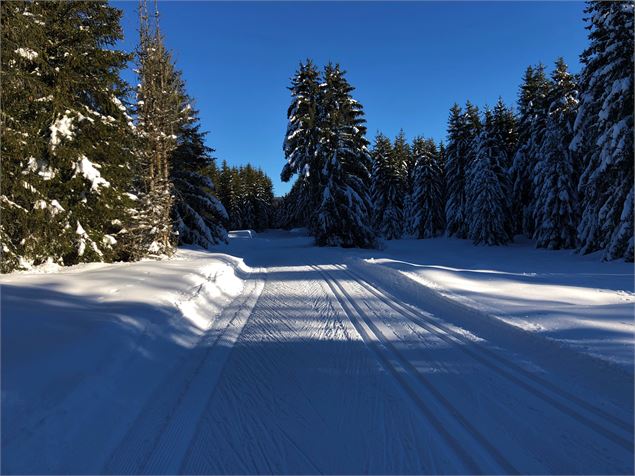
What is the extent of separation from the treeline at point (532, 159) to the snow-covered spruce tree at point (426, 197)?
126 inches

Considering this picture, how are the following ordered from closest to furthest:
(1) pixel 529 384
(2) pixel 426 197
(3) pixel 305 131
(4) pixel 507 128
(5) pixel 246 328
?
(1) pixel 529 384
(5) pixel 246 328
(3) pixel 305 131
(4) pixel 507 128
(2) pixel 426 197

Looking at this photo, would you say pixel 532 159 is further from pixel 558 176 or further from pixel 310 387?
pixel 310 387

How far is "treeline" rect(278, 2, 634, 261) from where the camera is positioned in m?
16.1

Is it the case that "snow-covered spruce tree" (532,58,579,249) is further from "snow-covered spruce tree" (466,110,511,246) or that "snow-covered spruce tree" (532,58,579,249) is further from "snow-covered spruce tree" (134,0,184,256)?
"snow-covered spruce tree" (134,0,184,256)

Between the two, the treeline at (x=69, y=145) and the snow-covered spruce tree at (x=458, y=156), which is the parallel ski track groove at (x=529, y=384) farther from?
the snow-covered spruce tree at (x=458, y=156)

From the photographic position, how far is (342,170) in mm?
24922

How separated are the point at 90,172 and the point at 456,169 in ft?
109

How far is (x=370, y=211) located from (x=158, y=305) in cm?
2140

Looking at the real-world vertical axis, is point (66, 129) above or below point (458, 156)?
below

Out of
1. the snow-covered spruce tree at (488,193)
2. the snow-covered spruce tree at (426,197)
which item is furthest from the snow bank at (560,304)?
the snow-covered spruce tree at (426,197)

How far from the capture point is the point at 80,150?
Result: 1099cm

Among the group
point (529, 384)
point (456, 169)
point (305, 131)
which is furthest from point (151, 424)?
point (456, 169)

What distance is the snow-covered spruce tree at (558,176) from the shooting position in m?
24.1

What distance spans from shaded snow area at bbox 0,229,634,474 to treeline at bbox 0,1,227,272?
4412 mm
